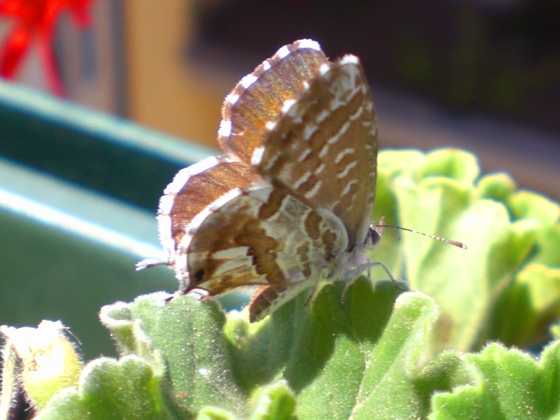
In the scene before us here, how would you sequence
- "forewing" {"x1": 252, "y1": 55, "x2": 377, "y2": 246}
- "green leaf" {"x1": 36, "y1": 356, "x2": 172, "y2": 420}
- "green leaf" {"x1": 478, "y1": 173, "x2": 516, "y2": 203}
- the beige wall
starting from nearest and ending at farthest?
"green leaf" {"x1": 36, "y1": 356, "x2": 172, "y2": 420} < "forewing" {"x1": 252, "y1": 55, "x2": 377, "y2": 246} < "green leaf" {"x1": 478, "y1": 173, "x2": 516, "y2": 203} < the beige wall

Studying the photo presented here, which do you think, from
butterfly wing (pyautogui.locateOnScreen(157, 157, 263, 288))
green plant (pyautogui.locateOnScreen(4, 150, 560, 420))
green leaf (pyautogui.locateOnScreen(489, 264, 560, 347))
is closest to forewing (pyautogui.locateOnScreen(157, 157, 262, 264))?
butterfly wing (pyautogui.locateOnScreen(157, 157, 263, 288))

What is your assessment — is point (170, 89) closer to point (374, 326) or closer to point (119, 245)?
point (119, 245)

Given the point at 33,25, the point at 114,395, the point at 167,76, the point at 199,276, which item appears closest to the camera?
the point at 114,395

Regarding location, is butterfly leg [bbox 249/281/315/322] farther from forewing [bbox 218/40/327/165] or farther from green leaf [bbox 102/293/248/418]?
forewing [bbox 218/40/327/165]

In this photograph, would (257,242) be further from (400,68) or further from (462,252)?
(400,68)

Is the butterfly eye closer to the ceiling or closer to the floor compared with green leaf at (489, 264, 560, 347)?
closer to the floor

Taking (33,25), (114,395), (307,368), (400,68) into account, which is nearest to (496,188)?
(307,368)

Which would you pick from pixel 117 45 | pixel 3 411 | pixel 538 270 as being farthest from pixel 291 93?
pixel 117 45

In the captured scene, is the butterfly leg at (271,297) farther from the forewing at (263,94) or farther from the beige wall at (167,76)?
the beige wall at (167,76)
